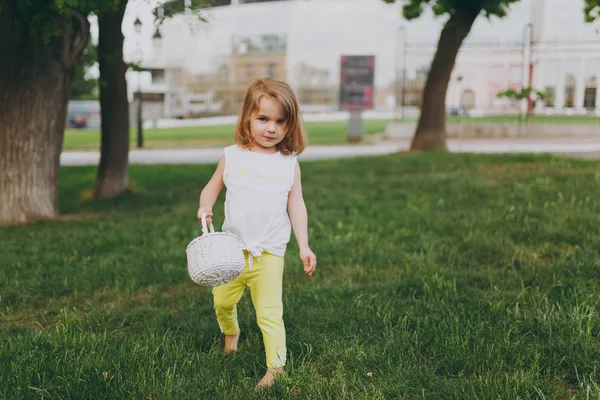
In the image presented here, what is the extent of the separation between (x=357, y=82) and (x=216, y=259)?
78.5ft

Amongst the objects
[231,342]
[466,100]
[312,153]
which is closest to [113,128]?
[231,342]

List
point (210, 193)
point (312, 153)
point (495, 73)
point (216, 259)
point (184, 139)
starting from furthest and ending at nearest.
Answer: point (495, 73) → point (184, 139) → point (312, 153) → point (210, 193) → point (216, 259)

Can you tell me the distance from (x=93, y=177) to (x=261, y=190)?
10.2 m

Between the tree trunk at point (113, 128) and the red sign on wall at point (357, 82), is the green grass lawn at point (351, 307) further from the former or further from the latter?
the red sign on wall at point (357, 82)

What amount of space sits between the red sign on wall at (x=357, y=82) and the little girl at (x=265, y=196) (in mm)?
22459

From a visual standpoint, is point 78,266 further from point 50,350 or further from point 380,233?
point 380,233

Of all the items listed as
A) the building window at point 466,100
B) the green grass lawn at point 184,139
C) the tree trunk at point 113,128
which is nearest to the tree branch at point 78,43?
the tree trunk at point 113,128

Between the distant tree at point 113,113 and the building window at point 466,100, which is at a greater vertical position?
the building window at point 466,100

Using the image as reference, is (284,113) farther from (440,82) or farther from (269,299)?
(440,82)

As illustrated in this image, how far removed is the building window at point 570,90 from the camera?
48331 mm

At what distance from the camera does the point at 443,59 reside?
578 inches

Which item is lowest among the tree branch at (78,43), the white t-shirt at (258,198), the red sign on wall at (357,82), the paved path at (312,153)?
the paved path at (312,153)

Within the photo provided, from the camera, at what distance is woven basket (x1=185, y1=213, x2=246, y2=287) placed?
9.18ft

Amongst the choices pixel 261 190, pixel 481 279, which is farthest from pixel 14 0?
pixel 481 279
